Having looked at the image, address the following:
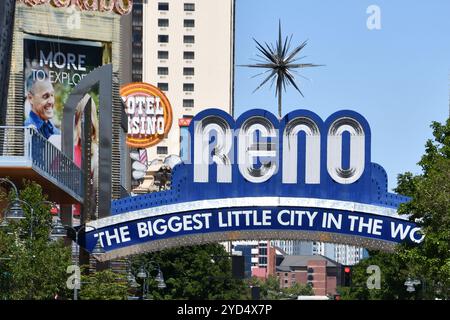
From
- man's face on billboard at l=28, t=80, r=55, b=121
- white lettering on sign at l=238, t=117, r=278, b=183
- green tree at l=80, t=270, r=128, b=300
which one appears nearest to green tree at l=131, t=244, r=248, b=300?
man's face on billboard at l=28, t=80, r=55, b=121

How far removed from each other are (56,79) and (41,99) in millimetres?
1647

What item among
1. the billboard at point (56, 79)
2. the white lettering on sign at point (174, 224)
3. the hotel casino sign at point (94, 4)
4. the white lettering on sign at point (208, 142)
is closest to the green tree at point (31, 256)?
the white lettering on sign at point (174, 224)

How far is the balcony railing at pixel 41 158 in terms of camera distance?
57031 mm

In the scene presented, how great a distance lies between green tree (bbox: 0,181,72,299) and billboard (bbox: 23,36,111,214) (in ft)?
60.9

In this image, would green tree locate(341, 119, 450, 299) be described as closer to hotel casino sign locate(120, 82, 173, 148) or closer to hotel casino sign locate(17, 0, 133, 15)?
hotel casino sign locate(17, 0, 133, 15)

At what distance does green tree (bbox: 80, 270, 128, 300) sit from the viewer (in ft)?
238

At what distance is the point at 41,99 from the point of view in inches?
3056

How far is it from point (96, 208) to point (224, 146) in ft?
44.7

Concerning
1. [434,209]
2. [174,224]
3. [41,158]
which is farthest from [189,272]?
[434,209]

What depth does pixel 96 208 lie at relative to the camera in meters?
80.6

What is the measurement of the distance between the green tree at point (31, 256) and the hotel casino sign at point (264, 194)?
10180mm

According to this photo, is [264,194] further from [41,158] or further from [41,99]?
[41,99]

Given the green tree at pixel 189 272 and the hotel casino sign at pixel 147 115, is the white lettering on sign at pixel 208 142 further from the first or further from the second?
the green tree at pixel 189 272
